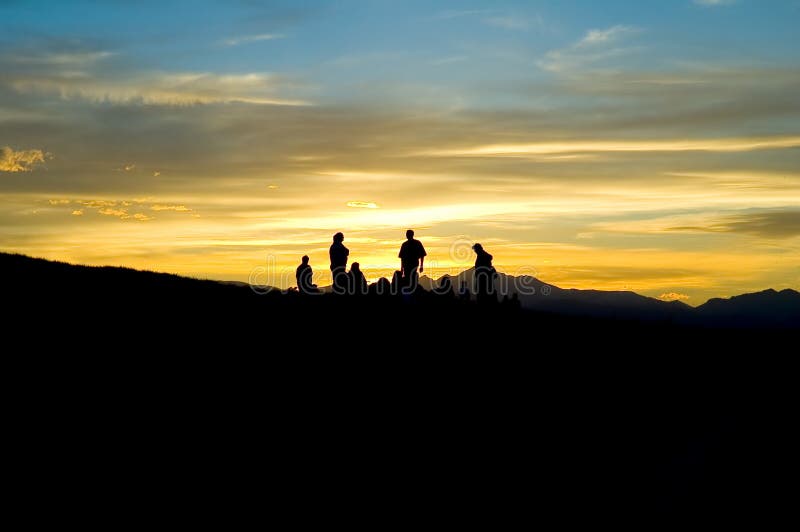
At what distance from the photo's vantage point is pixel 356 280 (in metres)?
35.6

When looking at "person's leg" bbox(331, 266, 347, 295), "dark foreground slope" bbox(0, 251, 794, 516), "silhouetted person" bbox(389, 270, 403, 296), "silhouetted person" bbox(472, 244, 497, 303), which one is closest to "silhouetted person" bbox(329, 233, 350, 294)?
"person's leg" bbox(331, 266, 347, 295)

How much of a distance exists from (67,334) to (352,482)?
9.64 metres

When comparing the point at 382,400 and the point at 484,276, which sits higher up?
the point at 484,276

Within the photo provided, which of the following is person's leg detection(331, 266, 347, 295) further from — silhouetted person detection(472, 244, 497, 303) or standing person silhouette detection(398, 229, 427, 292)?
silhouetted person detection(472, 244, 497, 303)

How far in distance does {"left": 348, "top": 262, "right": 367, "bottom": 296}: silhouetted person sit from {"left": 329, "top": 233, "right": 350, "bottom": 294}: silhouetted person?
0.41 metres

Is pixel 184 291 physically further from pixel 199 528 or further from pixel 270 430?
pixel 199 528

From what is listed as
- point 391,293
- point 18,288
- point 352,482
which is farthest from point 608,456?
point 18,288

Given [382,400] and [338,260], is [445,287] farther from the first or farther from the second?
[382,400]

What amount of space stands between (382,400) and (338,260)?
9.65m

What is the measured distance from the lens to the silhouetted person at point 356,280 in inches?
1396

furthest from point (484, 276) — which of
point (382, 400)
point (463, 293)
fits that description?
point (382, 400)

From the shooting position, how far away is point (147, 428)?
2134 cm

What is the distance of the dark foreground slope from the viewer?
21.5 metres

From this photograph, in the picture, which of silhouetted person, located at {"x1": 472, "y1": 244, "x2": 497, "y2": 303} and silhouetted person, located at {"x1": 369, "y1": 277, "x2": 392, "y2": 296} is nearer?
silhouetted person, located at {"x1": 472, "y1": 244, "x2": 497, "y2": 303}
